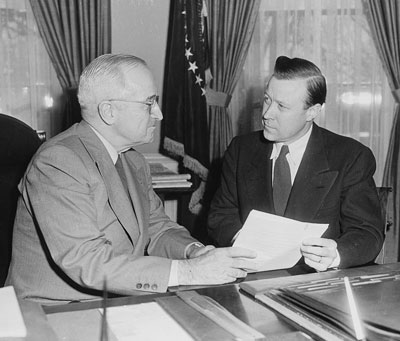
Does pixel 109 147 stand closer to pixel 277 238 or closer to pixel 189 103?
pixel 277 238

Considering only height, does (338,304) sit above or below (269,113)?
below

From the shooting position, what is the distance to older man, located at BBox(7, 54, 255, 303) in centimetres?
191

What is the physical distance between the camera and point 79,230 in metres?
1.92

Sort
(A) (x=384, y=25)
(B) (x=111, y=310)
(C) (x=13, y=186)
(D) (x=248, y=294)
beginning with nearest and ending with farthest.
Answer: (B) (x=111, y=310) < (D) (x=248, y=294) < (C) (x=13, y=186) < (A) (x=384, y=25)

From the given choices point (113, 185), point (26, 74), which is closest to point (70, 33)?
point (26, 74)

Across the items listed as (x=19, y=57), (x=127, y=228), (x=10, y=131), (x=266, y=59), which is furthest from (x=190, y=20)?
(x=127, y=228)

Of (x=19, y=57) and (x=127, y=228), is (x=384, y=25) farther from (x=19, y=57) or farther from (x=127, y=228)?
(x=127, y=228)

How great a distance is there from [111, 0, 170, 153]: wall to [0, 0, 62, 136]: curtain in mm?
545

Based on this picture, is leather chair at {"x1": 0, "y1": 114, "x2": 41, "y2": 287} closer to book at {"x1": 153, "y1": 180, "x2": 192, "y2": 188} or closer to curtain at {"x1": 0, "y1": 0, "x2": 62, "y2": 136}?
book at {"x1": 153, "y1": 180, "x2": 192, "y2": 188}

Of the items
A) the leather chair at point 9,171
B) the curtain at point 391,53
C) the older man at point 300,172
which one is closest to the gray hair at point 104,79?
the leather chair at point 9,171

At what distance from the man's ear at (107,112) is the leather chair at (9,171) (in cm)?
37

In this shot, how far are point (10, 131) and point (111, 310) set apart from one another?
1.13 meters

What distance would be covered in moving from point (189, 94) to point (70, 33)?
944 millimetres

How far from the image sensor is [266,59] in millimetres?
4676
